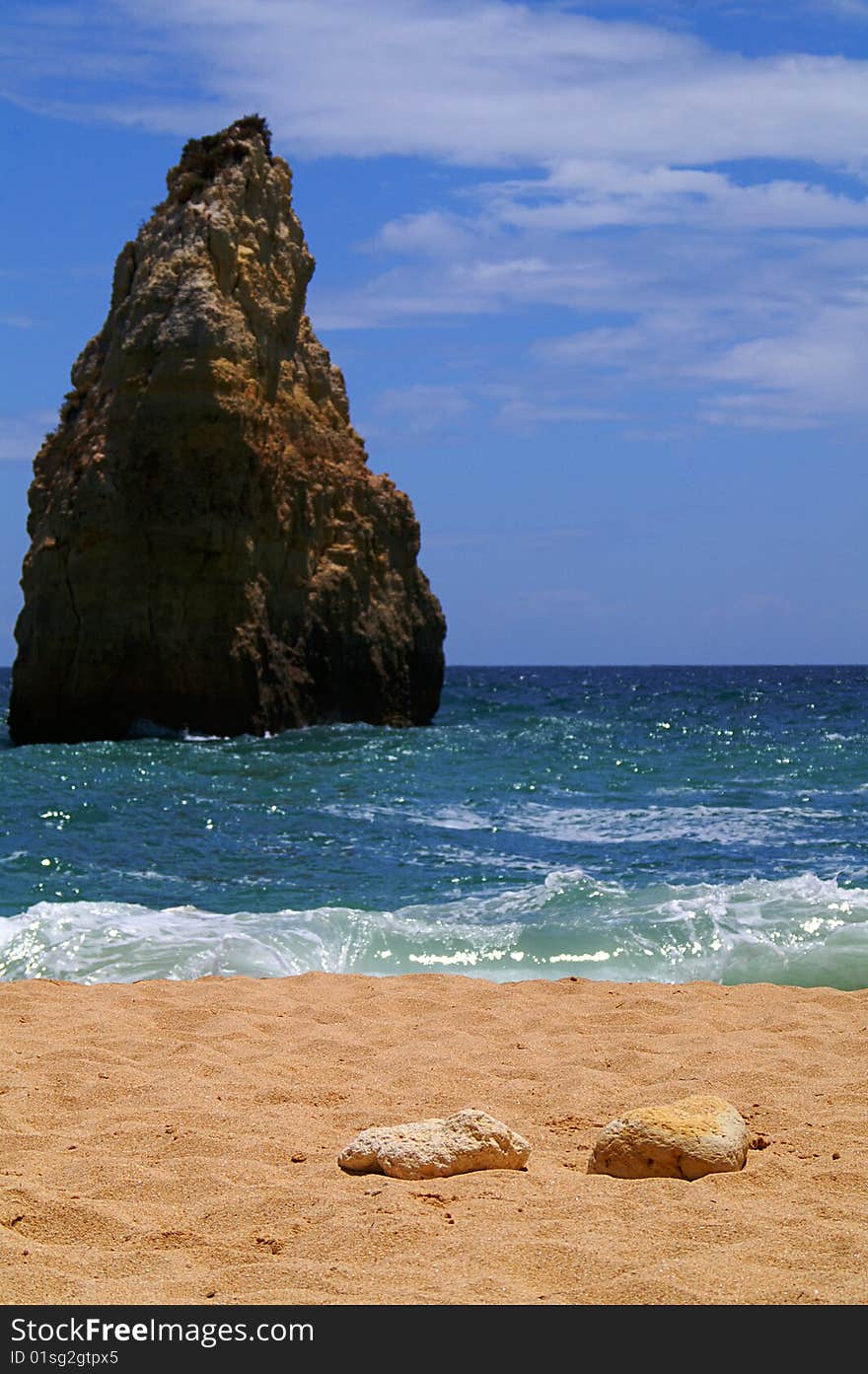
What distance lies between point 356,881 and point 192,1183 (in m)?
6.24

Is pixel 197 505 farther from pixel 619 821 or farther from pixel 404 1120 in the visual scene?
pixel 404 1120

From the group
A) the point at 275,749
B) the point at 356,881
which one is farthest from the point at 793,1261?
the point at 275,749

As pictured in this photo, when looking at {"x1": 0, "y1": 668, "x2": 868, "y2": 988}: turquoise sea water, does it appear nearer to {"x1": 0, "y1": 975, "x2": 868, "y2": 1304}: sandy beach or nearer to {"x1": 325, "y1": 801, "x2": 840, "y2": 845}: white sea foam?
{"x1": 325, "y1": 801, "x2": 840, "y2": 845}: white sea foam

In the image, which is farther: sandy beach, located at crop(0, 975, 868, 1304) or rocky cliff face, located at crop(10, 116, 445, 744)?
rocky cliff face, located at crop(10, 116, 445, 744)

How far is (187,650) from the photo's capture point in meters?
21.5

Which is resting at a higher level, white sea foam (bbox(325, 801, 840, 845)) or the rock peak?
the rock peak

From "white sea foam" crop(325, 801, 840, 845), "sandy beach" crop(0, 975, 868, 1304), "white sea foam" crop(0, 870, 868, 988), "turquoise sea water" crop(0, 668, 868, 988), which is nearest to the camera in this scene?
"sandy beach" crop(0, 975, 868, 1304)

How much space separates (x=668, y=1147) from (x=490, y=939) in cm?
407

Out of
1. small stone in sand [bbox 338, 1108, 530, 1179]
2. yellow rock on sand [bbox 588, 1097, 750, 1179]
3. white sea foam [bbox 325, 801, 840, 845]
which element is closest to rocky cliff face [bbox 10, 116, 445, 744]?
white sea foam [bbox 325, 801, 840, 845]

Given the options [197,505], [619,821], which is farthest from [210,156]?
[619,821]

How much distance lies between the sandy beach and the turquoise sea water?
1.00m

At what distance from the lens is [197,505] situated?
2144 cm

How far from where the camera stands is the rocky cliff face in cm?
2147
